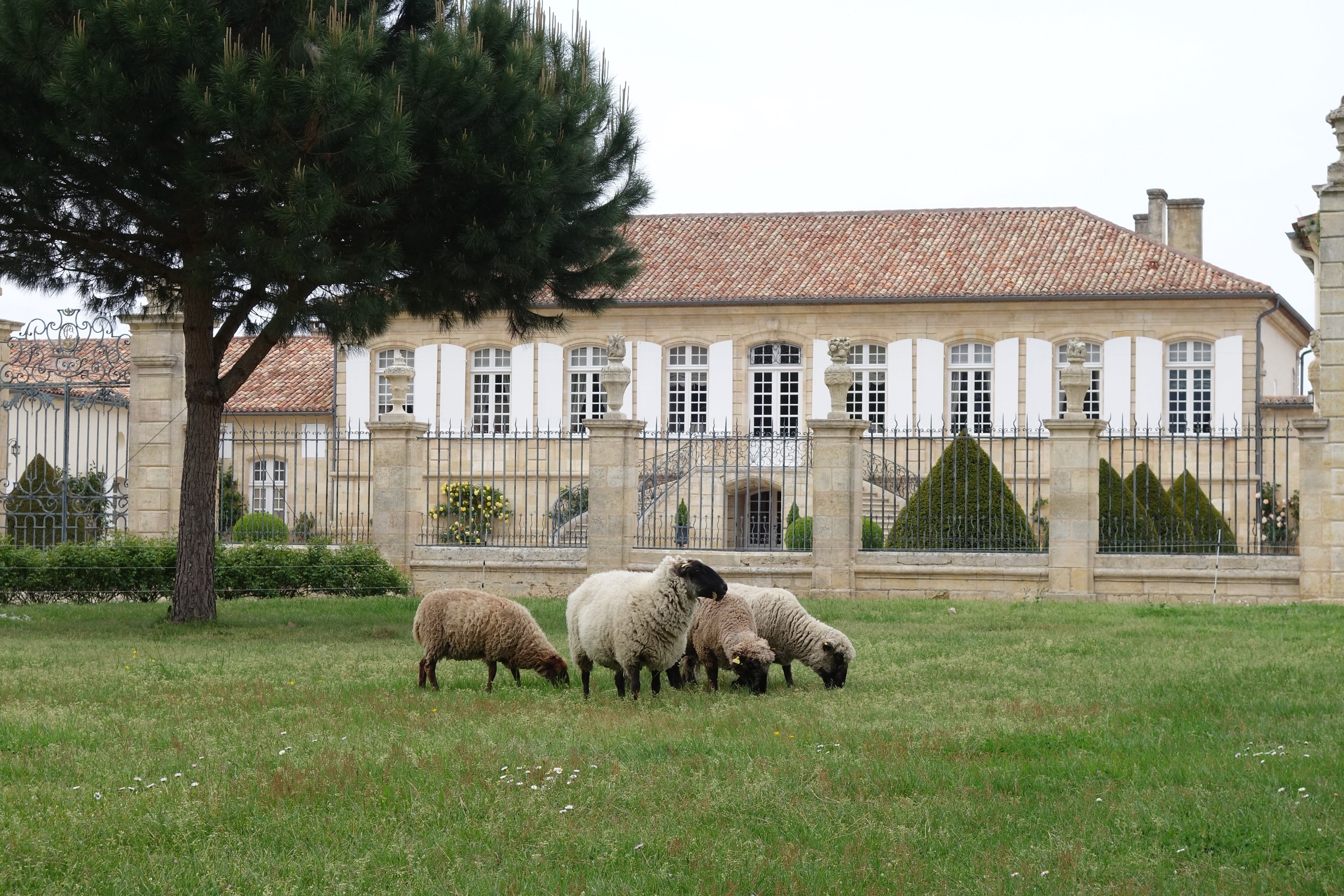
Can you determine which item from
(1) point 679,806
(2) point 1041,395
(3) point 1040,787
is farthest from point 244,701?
(2) point 1041,395

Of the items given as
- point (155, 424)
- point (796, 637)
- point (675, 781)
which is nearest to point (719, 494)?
point (155, 424)

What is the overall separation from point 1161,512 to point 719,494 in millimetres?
12471

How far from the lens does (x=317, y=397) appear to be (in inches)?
1577

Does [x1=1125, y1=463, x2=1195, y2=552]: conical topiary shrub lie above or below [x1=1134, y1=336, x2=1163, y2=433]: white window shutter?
below

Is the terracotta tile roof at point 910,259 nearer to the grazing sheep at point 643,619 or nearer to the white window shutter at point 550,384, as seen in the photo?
the white window shutter at point 550,384

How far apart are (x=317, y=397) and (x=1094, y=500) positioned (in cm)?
2631

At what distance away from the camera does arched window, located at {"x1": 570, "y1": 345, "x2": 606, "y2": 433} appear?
36844mm

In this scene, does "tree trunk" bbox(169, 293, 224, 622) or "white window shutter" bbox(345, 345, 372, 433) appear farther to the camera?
"white window shutter" bbox(345, 345, 372, 433)

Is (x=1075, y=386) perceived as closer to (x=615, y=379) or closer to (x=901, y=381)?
(x=615, y=379)

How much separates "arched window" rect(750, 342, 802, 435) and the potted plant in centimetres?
703

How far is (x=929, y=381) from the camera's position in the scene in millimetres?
34969

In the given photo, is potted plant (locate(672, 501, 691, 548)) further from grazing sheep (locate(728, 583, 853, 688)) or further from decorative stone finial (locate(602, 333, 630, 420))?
grazing sheep (locate(728, 583, 853, 688))

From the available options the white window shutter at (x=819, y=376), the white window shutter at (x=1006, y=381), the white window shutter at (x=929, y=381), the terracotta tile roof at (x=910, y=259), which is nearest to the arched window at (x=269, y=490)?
the terracotta tile roof at (x=910, y=259)

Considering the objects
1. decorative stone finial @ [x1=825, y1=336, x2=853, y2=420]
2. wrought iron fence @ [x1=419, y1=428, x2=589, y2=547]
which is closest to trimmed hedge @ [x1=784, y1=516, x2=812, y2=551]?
decorative stone finial @ [x1=825, y1=336, x2=853, y2=420]
